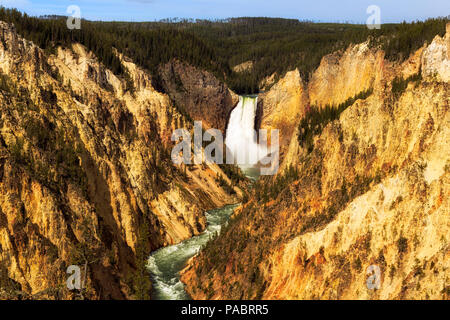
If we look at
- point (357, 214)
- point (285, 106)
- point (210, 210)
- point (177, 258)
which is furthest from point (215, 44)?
point (357, 214)

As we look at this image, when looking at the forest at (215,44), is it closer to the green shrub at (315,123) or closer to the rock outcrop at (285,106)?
the rock outcrop at (285,106)

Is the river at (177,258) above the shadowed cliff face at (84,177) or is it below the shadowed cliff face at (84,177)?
below

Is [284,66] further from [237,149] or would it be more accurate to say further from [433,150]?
[433,150]

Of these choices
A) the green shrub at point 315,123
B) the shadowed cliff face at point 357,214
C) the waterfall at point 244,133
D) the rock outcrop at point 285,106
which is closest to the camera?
the shadowed cliff face at point 357,214

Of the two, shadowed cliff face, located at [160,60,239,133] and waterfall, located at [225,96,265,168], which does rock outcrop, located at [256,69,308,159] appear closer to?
waterfall, located at [225,96,265,168]

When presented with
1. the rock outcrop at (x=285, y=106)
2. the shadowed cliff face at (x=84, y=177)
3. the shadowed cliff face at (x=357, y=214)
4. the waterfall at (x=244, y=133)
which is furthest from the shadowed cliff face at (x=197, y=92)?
the shadowed cliff face at (x=357, y=214)
